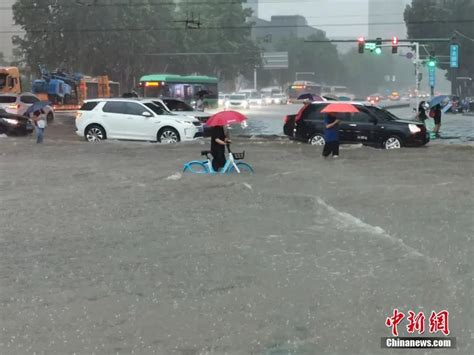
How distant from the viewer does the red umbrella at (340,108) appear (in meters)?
17.0

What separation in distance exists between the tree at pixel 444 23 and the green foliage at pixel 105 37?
95.7 ft

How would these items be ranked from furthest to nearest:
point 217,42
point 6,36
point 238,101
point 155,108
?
point 6,36, point 217,42, point 238,101, point 155,108

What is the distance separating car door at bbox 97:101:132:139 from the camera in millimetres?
22266

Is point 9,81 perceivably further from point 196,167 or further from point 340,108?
point 196,167

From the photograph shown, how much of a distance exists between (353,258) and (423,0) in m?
86.9

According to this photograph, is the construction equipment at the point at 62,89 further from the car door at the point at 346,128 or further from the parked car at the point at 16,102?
the car door at the point at 346,128

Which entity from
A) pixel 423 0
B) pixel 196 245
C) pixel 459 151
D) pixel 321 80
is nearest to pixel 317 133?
pixel 459 151

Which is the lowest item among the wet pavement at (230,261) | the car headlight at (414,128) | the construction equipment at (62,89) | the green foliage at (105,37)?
the wet pavement at (230,261)

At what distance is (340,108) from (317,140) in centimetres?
252

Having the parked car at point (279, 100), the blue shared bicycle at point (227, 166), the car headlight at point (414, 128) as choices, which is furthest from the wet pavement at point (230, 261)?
the parked car at point (279, 100)

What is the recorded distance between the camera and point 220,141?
13664 mm

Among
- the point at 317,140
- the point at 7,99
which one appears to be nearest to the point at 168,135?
the point at 317,140

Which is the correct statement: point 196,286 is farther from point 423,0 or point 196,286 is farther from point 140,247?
point 423,0

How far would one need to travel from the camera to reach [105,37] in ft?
215
